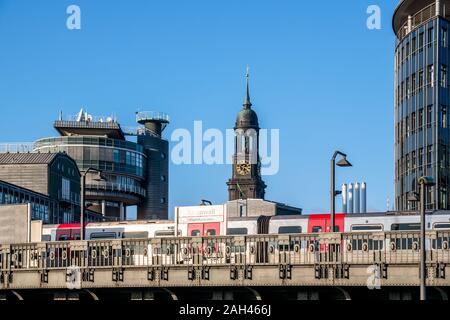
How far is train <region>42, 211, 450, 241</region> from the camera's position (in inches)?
2298

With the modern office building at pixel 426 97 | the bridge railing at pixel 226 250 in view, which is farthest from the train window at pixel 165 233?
the modern office building at pixel 426 97

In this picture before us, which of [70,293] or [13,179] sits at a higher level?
[13,179]

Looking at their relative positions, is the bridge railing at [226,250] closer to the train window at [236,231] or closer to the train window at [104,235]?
the train window at [236,231]

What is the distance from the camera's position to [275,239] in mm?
46250

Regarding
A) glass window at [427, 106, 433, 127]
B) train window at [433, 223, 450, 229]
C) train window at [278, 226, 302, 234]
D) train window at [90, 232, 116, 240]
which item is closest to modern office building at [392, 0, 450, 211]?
glass window at [427, 106, 433, 127]

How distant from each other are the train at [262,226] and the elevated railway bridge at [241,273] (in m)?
6.62

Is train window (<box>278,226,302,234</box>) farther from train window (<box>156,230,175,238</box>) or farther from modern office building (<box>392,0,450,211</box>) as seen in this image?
modern office building (<box>392,0,450,211</box>)

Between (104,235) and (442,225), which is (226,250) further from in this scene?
(104,235)

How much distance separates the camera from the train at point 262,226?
58.4 metres

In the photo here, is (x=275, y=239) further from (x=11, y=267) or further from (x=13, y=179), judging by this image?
(x=13, y=179)

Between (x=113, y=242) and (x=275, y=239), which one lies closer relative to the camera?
(x=275, y=239)
